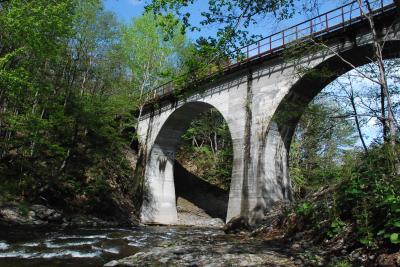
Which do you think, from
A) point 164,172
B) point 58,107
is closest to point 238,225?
point 58,107

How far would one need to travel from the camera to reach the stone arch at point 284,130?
15258mm

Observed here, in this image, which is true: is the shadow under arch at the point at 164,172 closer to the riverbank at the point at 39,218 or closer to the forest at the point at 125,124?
the forest at the point at 125,124

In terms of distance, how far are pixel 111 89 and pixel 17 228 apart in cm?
1872

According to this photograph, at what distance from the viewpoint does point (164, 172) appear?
87.4 ft

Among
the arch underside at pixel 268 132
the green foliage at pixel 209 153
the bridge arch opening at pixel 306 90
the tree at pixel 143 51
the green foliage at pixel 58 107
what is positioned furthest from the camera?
the green foliage at pixel 209 153

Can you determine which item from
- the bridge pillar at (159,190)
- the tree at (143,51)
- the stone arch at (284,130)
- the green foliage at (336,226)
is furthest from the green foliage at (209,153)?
the green foliage at (336,226)

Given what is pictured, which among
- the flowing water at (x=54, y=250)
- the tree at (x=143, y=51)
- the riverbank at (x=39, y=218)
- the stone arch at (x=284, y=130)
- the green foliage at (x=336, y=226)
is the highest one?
the tree at (x=143, y=51)

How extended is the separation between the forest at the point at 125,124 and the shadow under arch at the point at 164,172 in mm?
985

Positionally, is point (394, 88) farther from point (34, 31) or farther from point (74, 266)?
point (34, 31)

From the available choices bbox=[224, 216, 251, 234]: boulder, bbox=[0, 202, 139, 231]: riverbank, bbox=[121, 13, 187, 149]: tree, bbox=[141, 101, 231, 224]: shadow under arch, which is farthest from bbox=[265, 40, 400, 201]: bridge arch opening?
bbox=[121, 13, 187, 149]: tree

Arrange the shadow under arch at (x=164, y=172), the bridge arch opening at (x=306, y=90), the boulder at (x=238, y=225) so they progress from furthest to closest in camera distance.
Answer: the shadow under arch at (x=164, y=172)
the boulder at (x=238, y=225)
the bridge arch opening at (x=306, y=90)

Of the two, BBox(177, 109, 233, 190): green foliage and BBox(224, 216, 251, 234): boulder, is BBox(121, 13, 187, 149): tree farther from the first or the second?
BBox(224, 216, 251, 234): boulder

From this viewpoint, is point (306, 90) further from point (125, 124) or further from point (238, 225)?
point (125, 124)

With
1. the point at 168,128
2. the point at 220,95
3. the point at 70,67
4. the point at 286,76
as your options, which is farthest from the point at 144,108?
the point at 286,76
